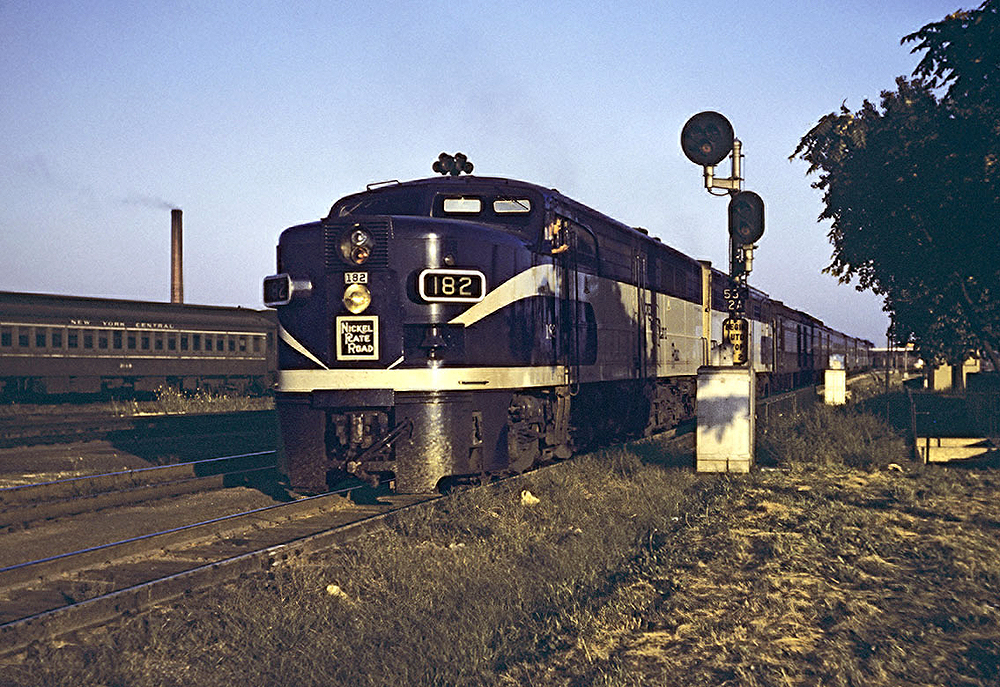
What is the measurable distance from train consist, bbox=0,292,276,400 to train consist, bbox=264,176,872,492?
505 inches

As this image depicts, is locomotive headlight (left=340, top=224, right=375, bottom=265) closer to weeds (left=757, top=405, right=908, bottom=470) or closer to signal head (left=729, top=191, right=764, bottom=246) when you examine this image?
signal head (left=729, top=191, right=764, bottom=246)

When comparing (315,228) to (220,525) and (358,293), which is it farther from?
(220,525)

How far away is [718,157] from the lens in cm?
1195

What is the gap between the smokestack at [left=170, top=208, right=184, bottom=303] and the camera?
37.3 meters

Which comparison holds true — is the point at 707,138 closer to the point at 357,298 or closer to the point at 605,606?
the point at 357,298

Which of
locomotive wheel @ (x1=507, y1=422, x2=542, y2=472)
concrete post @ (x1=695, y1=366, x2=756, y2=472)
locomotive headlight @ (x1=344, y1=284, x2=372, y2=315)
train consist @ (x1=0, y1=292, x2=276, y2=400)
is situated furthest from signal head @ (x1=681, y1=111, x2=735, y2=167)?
train consist @ (x1=0, y1=292, x2=276, y2=400)

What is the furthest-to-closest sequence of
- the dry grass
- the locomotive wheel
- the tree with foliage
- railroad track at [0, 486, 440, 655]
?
the tree with foliage < the locomotive wheel < railroad track at [0, 486, 440, 655] < the dry grass

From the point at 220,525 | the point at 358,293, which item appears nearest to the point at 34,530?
the point at 220,525

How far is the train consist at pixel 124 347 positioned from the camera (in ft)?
77.3

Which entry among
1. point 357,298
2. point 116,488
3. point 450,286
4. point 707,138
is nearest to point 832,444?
point 707,138

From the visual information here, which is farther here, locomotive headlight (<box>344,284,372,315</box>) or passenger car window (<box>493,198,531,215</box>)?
passenger car window (<box>493,198,531,215</box>)

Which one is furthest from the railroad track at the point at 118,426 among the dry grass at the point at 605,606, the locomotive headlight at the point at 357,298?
the dry grass at the point at 605,606

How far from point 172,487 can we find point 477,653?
7.00 meters

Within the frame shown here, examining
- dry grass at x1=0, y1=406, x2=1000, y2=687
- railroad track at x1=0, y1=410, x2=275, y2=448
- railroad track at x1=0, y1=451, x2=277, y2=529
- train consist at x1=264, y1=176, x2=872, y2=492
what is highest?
train consist at x1=264, y1=176, x2=872, y2=492
